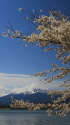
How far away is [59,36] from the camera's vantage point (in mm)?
5098

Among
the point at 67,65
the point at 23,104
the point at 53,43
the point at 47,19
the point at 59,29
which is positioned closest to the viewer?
the point at 59,29

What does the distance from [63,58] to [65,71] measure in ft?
2.25

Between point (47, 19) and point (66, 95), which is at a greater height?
point (47, 19)

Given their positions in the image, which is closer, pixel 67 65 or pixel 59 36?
pixel 59 36

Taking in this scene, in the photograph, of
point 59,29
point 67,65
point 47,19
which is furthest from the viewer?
point 67,65

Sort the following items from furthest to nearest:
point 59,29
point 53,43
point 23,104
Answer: point 23,104 → point 53,43 → point 59,29

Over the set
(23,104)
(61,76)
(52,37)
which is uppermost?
(52,37)

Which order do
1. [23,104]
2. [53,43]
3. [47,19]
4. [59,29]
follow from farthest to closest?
1. [23,104]
2. [47,19]
3. [53,43]
4. [59,29]

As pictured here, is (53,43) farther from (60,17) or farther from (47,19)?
(60,17)

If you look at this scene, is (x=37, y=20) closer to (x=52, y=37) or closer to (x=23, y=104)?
(x=52, y=37)

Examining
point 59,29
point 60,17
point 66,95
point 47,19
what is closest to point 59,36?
point 59,29

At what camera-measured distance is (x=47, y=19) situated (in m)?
6.20

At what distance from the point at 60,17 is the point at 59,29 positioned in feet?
5.56

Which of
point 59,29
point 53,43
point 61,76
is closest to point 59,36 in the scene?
point 59,29
